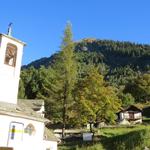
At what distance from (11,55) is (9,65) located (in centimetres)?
85

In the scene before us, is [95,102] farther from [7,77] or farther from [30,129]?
[7,77]

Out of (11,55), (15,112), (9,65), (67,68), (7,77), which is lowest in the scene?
(15,112)

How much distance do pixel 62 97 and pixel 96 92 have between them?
5577mm

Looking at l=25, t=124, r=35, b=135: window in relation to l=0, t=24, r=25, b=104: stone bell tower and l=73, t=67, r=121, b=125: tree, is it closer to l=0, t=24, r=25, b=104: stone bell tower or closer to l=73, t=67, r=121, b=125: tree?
l=0, t=24, r=25, b=104: stone bell tower

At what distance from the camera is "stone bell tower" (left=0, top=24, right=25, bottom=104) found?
26897 mm

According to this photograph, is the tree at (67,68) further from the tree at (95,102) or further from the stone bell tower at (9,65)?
the stone bell tower at (9,65)

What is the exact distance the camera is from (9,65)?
27641 mm

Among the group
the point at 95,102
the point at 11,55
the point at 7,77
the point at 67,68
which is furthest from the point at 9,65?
the point at 67,68

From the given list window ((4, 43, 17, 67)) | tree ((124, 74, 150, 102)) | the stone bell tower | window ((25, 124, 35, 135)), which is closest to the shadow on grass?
window ((25, 124, 35, 135))

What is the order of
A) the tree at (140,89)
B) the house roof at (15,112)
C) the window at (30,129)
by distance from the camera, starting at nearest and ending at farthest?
the house roof at (15,112), the window at (30,129), the tree at (140,89)

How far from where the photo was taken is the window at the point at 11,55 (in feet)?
90.5

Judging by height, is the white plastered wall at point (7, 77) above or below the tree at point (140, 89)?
below

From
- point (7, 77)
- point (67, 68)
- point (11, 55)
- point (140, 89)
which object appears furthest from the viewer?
point (140, 89)

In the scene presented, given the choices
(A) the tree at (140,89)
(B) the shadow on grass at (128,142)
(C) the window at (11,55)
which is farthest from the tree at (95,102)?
(A) the tree at (140,89)
